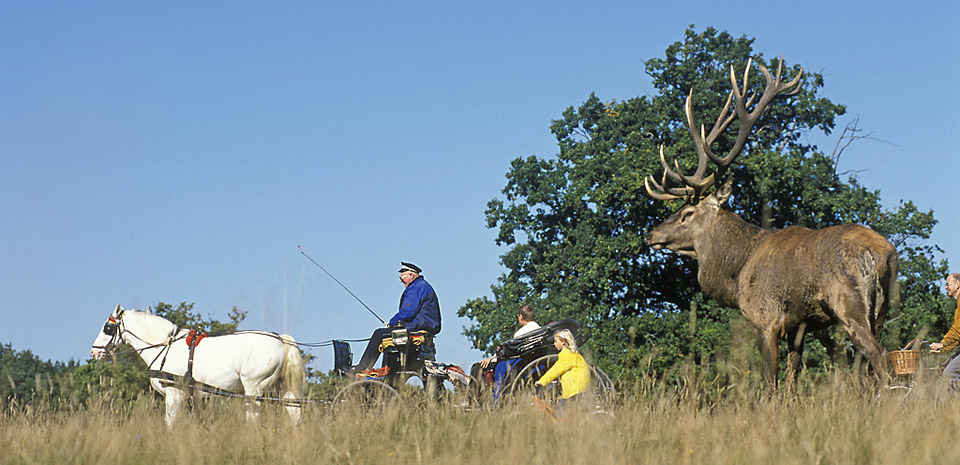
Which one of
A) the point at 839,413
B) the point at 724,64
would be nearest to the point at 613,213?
the point at 724,64

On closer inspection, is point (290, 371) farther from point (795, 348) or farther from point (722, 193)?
point (795, 348)

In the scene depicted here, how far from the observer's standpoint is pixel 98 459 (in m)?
5.98

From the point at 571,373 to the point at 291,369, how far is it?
4.93 metres

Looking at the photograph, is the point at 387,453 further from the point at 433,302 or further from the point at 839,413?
the point at 433,302

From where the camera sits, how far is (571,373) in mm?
8312

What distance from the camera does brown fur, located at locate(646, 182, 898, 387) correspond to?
352 inches

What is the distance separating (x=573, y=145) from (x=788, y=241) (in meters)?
17.6

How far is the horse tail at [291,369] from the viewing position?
12.0m

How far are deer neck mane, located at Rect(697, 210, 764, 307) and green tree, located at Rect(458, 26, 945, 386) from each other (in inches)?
352

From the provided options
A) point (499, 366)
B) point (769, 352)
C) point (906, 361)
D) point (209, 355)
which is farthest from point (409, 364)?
point (906, 361)

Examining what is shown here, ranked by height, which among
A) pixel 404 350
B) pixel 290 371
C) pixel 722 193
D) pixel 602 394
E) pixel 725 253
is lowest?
pixel 602 394

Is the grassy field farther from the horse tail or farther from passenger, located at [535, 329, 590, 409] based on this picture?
the horse tail

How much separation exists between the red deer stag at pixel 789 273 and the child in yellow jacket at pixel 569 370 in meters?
1.77

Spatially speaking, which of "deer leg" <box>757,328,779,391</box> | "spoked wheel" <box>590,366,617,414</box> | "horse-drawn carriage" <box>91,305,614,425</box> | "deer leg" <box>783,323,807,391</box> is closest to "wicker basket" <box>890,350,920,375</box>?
"deer leg" <box>783,323,807,391</box>
